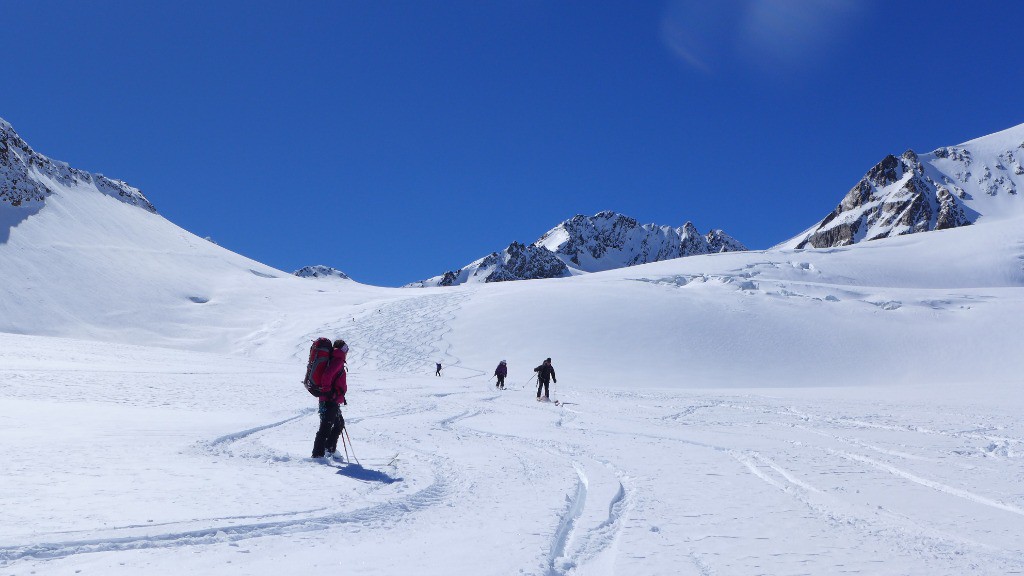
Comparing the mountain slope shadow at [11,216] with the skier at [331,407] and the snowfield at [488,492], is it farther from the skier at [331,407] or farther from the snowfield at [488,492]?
the skier at [331,407]

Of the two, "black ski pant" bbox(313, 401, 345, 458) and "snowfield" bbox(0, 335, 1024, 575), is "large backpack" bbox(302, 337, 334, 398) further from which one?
"snowfield" bbox(0, 335, 1024, 575)

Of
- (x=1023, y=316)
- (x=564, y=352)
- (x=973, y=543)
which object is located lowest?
(x=973, y=543)

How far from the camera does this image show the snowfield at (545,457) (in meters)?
5.07

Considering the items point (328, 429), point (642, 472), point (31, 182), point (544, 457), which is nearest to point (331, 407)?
point (328, 429)

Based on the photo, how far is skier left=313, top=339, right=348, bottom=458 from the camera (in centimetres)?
902

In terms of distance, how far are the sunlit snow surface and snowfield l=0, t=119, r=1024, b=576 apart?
5 centimetres

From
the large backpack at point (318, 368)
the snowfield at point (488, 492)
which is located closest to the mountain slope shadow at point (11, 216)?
the snowfield at point (488, 492)

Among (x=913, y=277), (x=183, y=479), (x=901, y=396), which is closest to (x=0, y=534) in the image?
(x=183, y=479)

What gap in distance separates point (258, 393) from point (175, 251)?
76.0m

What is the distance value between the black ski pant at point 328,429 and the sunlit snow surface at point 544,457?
1.00 feet

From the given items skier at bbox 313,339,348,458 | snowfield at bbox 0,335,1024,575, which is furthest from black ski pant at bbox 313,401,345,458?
snowfield at bbox 0,335,1024,575

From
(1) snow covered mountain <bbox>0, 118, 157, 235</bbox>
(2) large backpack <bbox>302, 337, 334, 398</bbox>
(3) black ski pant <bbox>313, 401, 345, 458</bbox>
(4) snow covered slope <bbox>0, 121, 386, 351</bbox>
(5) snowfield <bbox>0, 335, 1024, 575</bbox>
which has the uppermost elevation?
(1) snow covered mountain <bbox>0, 118, 157, 235</bbox>

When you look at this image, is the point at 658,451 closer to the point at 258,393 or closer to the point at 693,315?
the point at 258,393

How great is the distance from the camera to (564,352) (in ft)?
122
